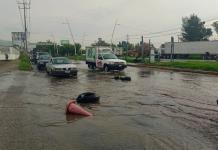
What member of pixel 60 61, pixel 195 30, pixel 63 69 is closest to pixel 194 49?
pixel 60 61

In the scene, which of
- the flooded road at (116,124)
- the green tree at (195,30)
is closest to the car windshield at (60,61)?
the flooded road at (116,124)

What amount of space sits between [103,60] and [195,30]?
92.6 metres

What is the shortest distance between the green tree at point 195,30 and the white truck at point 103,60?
85.9 metres

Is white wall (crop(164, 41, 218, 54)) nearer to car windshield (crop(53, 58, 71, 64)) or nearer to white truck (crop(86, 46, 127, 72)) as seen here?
white truck (crop(86, 46, 127, 72))

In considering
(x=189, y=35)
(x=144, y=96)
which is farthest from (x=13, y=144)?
(x=189, y=35)

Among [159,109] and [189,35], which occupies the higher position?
[189,35]

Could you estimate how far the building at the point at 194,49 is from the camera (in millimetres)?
59875

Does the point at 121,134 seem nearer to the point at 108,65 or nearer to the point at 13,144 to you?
the point at 13,144

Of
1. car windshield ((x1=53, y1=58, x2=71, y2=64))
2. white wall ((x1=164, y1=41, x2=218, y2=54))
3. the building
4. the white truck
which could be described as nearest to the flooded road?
car windshield ((x1=53, y1=58, x2=71, y2=64))

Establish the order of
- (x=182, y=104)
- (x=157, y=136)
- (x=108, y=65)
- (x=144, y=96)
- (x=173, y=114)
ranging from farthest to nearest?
1. (x=108, y=65)
2. (x=144, y=96)
3. (x=182, y=104)
4. (x=173, y=114)
5. (x=157, y=136)

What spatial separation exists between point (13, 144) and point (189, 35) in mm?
119962

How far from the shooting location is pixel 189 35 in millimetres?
Answer: 123562

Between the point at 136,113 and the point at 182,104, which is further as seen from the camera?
the point at 182,104

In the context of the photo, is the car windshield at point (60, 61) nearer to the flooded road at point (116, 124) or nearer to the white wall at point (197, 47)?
the flooded road at point (116, 124)
